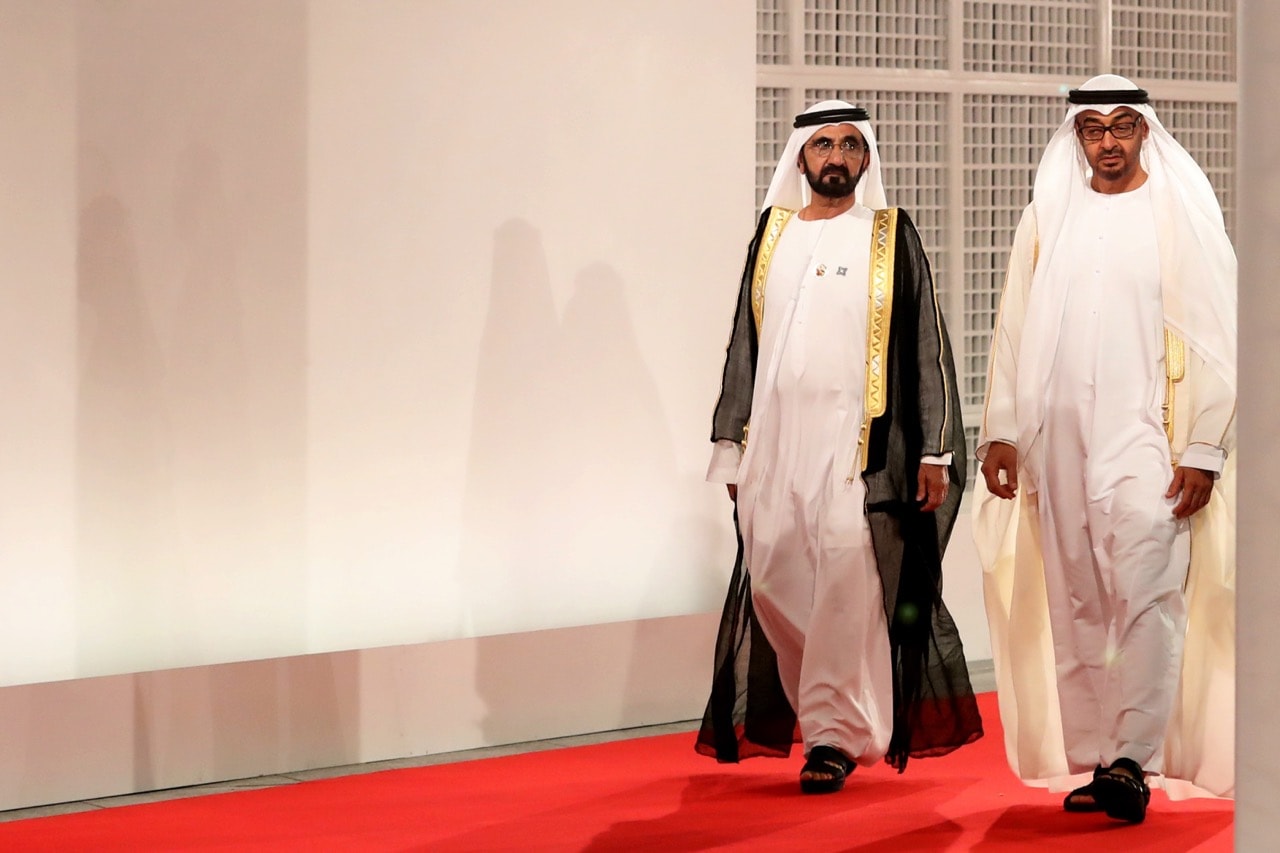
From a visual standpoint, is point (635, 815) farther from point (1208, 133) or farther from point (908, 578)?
point (1208, 133)

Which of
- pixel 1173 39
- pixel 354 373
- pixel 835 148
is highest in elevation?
pixel 1173 39

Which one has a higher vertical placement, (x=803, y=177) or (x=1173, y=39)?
(x=1173, y=39)

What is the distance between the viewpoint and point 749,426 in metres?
4.96

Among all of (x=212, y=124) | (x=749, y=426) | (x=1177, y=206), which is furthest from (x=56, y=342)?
(x=1177, y=206)

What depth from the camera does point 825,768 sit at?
4.73 metres

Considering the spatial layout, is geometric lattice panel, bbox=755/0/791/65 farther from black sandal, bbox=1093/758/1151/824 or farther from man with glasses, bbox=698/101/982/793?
black sandal, bbox=1093/758/1151/824

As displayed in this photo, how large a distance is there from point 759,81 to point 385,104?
164 centimetres

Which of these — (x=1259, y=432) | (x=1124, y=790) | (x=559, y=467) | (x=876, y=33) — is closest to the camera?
(x=1259, y=432)

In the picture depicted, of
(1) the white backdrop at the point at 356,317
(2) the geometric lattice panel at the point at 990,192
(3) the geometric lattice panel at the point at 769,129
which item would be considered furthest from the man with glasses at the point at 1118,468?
(2) the geometric lattice panel at the point at 990,192

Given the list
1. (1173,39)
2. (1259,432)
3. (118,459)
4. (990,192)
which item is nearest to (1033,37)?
(990,192)

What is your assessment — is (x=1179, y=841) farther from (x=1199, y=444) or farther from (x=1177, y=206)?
(x=1177, y=206)

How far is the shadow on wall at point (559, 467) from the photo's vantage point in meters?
6.02

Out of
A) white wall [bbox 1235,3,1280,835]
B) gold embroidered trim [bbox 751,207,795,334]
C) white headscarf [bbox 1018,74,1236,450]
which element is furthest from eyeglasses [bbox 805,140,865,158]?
white wall [bbox 1235,3,1280,835]

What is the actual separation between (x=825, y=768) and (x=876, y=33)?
3.44 metres
